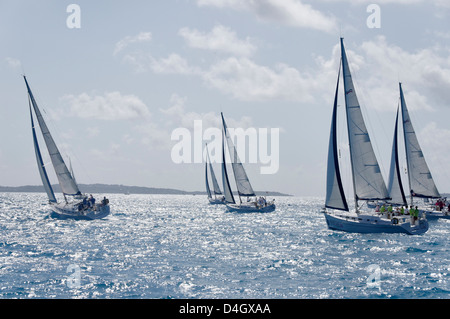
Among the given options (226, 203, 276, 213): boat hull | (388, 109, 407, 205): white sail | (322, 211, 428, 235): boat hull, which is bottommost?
(226, 203, 276, 213): boat hull

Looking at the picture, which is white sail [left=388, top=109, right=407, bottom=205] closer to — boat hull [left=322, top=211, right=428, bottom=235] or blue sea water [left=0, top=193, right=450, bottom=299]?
blue sea water [left=0, top=193, right=450, bottom=299]

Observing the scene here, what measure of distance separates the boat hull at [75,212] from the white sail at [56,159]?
1.95 m

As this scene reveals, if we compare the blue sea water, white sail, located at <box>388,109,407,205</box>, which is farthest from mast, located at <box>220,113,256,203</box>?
the blue sea water

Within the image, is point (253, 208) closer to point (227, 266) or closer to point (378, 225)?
point (378, 225)

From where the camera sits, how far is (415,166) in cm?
5409

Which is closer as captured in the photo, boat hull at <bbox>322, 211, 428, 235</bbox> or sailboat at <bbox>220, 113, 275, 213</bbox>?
boat hull at <bbox>322, 211, 428, 235</bbox>

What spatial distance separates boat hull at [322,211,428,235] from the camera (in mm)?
33500

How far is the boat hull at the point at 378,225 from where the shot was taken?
33500 mm

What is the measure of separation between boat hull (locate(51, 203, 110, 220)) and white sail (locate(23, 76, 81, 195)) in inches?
76.8

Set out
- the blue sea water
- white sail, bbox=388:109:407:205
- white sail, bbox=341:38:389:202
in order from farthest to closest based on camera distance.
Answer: white sail, bbox=388:109:407:205
white sail, bbox=341:38:389:202
the blue sea water

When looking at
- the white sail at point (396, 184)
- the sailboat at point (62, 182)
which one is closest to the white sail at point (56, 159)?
the sailboat at point (62, 182)

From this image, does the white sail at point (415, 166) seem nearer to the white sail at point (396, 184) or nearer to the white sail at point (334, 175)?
the white sail at point (396, 184)

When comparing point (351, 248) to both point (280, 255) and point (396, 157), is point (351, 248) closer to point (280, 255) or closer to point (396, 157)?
point (280, 255)

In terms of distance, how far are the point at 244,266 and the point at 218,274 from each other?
2427mm
